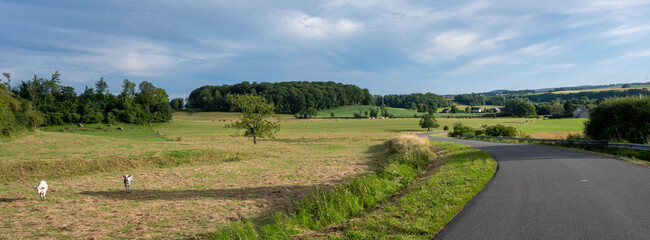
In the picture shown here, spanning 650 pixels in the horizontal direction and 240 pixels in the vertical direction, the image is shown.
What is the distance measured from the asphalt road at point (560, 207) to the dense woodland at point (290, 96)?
11164 centimetres

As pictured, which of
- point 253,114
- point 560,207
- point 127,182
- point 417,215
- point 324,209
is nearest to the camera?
point 560,207

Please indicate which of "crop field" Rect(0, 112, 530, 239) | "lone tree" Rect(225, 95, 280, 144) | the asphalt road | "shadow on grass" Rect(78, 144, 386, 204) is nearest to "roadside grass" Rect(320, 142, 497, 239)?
the asphalt road

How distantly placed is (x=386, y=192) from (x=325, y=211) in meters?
3.38

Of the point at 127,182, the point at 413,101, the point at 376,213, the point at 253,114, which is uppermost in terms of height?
the point at 413,101

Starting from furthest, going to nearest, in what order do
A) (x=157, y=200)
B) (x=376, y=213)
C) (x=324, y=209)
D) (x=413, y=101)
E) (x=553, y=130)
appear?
1. (x=413, y=101)
2. (x=553, y=130)
3. (x=157, y=200)
4. (x=324, y=209)
5. (x=376, y=213)

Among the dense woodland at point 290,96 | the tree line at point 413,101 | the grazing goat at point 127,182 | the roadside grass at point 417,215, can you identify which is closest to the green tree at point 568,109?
the tree line at point 413,101

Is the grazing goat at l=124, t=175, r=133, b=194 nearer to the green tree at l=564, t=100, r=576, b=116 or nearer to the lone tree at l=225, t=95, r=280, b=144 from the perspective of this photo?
the lone tree at l=225, t=95, r=280, b=144

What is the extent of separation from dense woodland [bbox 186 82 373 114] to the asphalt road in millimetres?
111636

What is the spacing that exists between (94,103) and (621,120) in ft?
302

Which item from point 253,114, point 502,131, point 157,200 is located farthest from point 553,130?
point 157,200

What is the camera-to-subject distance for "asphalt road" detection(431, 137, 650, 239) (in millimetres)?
5532

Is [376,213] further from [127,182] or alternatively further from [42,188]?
[42,188]

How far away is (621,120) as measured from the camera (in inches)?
829

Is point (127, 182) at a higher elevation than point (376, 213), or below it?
below
